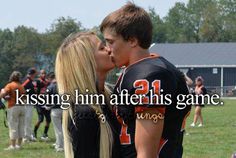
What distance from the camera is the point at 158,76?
9.95 feet

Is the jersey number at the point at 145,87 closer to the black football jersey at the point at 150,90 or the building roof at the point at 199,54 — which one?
the black football jersey at the point at 150,90

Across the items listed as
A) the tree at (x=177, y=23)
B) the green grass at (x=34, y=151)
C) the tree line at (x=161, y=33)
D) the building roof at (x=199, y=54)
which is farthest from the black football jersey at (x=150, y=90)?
the tree at (x=177, y=23)

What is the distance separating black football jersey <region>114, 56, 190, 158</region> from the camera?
3033 mm

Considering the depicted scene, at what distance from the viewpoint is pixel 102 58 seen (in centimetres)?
364

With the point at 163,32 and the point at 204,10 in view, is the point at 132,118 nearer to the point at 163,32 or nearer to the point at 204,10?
the point at 204,10

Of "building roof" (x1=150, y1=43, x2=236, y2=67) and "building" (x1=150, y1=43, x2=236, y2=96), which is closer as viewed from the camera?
"building" (x1=150, y1=43, x2=236, y2=96)

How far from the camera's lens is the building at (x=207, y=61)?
66625 mm

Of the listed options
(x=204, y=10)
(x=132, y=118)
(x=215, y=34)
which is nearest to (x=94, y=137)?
(x=132, y=118)

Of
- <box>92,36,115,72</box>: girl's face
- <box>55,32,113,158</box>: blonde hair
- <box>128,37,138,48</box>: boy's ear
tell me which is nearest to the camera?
<box>128,37,138,48</box>: boy's ear

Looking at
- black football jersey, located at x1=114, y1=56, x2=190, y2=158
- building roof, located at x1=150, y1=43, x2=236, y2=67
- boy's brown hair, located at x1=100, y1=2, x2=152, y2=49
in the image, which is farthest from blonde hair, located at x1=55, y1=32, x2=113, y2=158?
building roof, located at x1=150, y1=43, x2=236, y2=67

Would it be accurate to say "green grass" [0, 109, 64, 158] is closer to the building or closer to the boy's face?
the boy's face

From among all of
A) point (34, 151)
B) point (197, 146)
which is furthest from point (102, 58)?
point (197, 146)

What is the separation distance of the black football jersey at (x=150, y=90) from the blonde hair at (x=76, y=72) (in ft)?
0.68

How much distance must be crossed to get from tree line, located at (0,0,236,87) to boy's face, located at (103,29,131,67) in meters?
59.8
